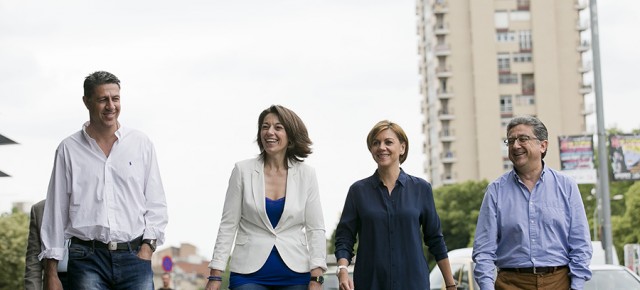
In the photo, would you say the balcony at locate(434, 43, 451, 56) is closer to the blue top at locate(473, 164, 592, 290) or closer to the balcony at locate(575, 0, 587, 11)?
the balcony at locate(575, 0, 587, 11)

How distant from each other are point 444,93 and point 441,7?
7.91 metres

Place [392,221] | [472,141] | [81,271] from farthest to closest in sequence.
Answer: [472,141]
[392,221]
[81,271]

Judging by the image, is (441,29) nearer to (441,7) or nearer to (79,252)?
(441,7)

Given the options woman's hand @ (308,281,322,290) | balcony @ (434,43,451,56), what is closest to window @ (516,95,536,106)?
balcony @ (434,43,451,56)

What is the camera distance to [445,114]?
12494 centimetres

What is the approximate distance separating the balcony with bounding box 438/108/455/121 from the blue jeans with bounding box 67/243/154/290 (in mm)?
116815

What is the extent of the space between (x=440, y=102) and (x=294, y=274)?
389 ft

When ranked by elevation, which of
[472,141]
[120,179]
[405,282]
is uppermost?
[472,141]

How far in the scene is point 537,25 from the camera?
123m

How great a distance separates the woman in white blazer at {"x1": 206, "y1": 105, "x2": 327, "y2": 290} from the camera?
26.5ft

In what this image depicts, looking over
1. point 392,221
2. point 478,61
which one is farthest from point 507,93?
point 392,221

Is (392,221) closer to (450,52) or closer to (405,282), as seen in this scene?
(405,282)

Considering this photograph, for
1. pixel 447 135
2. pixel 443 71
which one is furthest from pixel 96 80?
pixel 443 71

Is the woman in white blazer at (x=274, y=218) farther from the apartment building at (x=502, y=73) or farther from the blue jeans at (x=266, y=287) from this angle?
the apartment building at (x=502, y=73)
